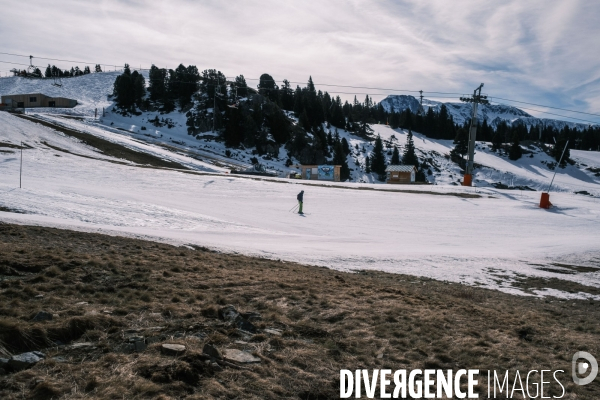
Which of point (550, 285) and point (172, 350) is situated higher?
point (172, 350)

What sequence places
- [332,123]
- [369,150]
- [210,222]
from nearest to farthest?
[210,222] < [369,150] < [332,123]

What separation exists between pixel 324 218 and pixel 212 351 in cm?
2479

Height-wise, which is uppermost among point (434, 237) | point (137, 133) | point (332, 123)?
point (332, 123)

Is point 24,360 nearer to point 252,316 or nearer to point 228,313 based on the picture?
point 228,313

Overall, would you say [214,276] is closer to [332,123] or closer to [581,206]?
[581,206]

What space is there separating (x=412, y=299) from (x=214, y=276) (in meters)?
5.42

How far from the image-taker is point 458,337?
8.34m

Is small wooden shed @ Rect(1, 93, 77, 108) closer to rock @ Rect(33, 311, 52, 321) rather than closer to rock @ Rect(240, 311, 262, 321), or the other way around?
rock @ Rect(33, 311, 52, 321)

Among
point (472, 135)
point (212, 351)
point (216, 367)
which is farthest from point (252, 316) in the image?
point (472, 135)

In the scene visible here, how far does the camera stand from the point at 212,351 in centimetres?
627

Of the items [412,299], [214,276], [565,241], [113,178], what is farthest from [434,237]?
[113,178]

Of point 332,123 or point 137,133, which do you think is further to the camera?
point 332,123

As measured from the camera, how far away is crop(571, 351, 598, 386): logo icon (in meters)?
6.85

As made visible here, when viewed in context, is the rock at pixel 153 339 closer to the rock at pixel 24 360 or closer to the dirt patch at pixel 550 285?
the rock at pixel 24 360
